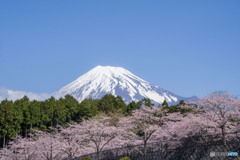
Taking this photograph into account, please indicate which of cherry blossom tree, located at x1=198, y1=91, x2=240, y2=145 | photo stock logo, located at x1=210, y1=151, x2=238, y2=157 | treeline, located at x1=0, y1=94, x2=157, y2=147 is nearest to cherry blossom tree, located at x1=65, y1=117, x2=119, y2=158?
treeline, located at x1=0, y1=94, x2=157, y2=147

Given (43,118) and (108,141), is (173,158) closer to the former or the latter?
(108,141)

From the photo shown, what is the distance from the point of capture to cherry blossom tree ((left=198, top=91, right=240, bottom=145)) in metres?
21.2

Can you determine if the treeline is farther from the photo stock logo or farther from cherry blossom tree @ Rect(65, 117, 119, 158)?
the photo stock logo

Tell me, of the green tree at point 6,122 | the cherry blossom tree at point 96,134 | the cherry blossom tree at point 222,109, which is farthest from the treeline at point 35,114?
the cherry blossom tree at point 222,109

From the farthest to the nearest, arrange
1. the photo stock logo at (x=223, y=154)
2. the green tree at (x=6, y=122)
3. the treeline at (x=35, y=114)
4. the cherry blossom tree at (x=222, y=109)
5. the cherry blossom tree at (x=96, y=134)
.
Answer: the treeline at (x=35, y=114) → the green tree at (x=6, y=122) → the cherry blossom tree at (x=96, y=134) → the cherry blossom tree at (x=222, y=109) → the photo stock logo at (x=223, y=154)

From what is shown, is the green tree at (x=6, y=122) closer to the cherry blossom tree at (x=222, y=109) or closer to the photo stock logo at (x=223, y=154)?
the cherry blossom tree at (x=222, y=109)

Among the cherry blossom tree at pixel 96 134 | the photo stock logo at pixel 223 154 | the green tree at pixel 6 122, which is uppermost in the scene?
the green tree at pixel 6 122

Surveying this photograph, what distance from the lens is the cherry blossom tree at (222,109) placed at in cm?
2117

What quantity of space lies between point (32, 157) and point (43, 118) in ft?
56.7

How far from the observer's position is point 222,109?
71.6ft

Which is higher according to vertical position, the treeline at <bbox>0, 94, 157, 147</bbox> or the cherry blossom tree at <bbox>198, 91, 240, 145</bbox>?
the treeline at <bbox>0, 94, 157, 147</bbox>

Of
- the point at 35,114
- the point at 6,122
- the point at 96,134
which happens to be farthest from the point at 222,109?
the point at 35,114

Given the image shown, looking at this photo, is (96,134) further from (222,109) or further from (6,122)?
(6,122)

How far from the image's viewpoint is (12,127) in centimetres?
3953
